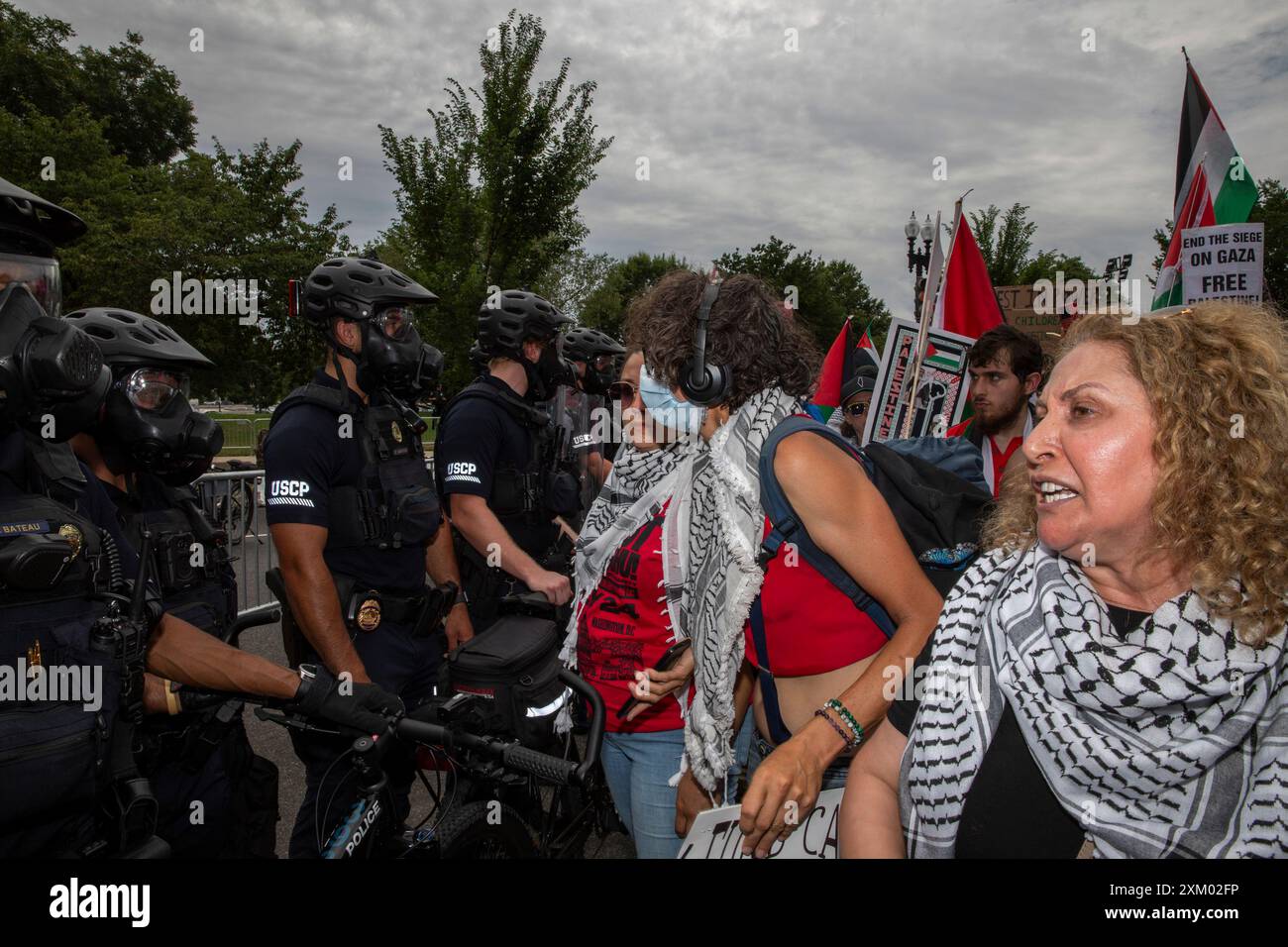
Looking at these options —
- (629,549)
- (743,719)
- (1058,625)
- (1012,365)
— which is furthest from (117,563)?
(1012,365)

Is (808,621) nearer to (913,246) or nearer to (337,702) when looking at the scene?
(337,702)

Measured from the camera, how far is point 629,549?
9.23 ft

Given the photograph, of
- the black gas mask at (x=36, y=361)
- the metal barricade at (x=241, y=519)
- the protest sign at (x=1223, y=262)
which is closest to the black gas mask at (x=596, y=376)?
the metal barricade at (x=241, y=519)

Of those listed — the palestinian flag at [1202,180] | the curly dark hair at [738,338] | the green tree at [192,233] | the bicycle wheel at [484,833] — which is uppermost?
the green tree at [192,233]

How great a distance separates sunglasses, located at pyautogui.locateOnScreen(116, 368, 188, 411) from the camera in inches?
113

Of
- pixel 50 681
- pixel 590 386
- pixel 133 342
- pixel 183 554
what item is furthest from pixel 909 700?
pixel 590 386

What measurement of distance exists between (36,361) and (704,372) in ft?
5.52

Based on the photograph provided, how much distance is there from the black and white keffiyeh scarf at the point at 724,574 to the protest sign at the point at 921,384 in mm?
2198

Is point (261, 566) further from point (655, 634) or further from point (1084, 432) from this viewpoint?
point (1084, 432)

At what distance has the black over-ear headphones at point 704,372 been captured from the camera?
7.78ft

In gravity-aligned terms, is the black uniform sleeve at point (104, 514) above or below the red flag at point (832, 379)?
below

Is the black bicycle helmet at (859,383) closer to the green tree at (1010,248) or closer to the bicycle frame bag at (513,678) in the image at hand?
the bicycle frame bag at (513,678)

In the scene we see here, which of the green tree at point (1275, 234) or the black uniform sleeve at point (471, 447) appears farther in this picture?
the green tree at point (1275, 234)

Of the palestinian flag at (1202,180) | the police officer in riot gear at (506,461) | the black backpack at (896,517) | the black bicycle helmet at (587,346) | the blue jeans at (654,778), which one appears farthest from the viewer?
the black bicycle helmet at (587,346)
